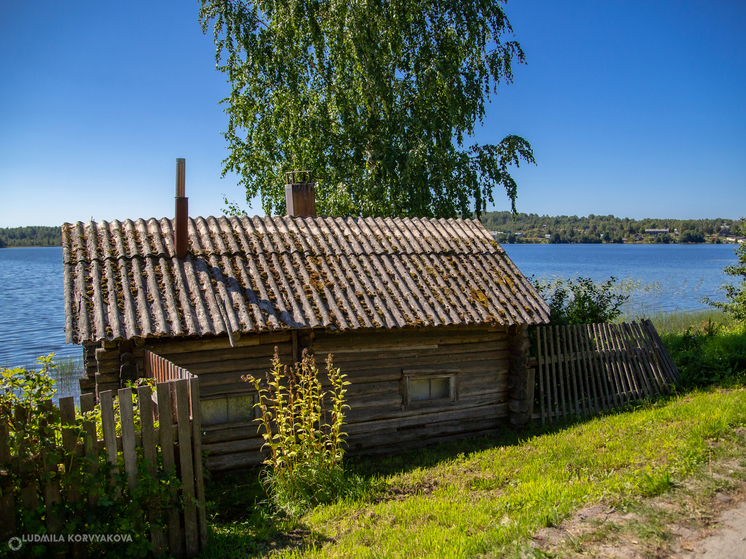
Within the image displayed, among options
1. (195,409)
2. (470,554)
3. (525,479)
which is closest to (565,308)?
(525,479)

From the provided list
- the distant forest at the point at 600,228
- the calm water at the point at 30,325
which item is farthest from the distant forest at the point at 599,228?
the calm water at the point at 30,325

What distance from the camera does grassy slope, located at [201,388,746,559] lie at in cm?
460

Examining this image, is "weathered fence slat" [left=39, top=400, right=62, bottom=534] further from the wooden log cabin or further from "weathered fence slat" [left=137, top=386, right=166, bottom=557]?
the wooden log cabin

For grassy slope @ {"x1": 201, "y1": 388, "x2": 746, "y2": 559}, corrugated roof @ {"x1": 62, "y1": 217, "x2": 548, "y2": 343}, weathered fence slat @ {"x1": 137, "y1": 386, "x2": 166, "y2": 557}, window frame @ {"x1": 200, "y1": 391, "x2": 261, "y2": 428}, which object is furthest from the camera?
window frame @ {"x1": 200, "y1": 391, "x2": 261, "y2": 428}

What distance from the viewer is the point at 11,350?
67.2 ft

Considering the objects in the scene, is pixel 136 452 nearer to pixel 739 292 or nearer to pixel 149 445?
pixel 149 445

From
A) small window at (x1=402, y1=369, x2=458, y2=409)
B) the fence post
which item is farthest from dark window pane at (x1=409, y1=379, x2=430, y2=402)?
the fence post

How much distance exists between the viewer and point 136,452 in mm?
4262

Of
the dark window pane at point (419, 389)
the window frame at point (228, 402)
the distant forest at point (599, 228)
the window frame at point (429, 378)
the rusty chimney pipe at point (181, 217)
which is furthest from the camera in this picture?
the distant forest at point (599, 228)

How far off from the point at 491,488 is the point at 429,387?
2895 mm

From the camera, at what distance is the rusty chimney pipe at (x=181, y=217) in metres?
8.00

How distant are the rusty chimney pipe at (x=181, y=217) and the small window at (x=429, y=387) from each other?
4.16m

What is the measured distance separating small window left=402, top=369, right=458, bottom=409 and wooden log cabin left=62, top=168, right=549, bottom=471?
0.07ft

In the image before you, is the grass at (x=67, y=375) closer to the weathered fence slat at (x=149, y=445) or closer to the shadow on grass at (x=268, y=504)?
the shadow on grass at (x=268, y=504)
